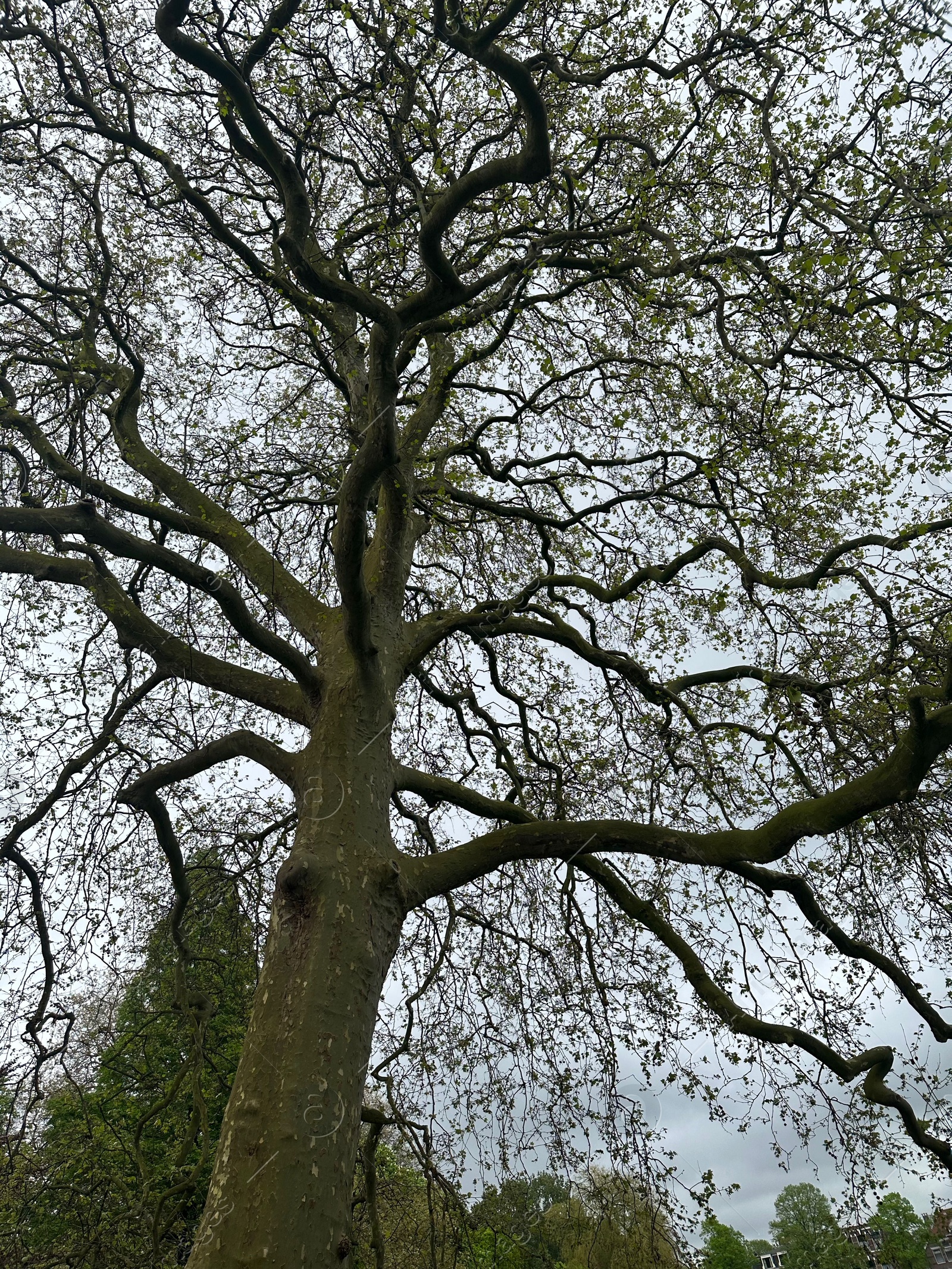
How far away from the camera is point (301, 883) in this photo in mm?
3564

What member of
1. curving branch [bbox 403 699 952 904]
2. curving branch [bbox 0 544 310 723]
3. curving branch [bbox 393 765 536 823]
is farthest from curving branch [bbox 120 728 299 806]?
curving branch [bbox 403 699 952 904]

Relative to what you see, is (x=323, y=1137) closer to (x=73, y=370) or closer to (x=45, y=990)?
(x=45, y=990)

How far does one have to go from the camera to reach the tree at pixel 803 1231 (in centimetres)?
2772

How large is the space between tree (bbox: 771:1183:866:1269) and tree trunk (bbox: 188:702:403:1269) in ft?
73.7

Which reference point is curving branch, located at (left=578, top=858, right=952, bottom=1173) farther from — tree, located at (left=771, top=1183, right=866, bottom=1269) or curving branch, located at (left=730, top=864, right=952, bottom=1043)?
tree, located at (left=771, top=1183, right=866, bottom=1269)

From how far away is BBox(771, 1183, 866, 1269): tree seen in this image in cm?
2772

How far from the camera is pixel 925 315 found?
13.8 feet

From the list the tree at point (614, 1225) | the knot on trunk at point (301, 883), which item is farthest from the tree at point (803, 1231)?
the knot on trunk at point (301, 883)

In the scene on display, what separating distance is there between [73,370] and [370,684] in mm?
3070

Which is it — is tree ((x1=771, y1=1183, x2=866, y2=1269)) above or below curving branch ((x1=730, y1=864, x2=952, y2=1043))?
below

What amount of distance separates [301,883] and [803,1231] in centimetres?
4742

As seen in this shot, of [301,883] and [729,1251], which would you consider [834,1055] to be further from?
[729,1251]

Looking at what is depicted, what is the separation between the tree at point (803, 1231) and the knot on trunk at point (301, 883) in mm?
22692

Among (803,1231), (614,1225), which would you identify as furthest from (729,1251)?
(614,1225)
